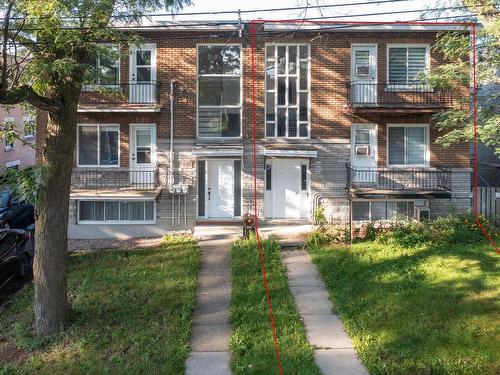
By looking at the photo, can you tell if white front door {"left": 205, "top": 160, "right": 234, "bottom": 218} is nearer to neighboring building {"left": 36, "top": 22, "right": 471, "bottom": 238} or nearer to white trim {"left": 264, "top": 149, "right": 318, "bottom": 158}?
neighboring building {"left": 36, "top": 22, "right": 471, "bottom": 238}

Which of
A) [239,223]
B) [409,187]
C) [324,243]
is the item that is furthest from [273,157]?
[409,187]

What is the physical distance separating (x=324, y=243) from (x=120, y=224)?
21.1 feet

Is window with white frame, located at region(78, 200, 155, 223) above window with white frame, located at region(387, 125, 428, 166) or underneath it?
underneath

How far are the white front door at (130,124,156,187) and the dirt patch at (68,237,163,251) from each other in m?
1.83

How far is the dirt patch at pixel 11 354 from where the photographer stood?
25.7ft

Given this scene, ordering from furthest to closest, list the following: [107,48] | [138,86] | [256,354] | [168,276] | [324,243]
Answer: [138,86] < [324,243] < [168,276] < [107,48] < [256,354]

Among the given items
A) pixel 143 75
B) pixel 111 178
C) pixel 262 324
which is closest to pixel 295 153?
pixel 143 75

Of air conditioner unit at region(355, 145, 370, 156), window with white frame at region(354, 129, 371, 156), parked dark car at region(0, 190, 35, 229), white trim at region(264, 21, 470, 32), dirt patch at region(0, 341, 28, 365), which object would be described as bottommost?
dirt patch at region(0, 341, 28, 365)

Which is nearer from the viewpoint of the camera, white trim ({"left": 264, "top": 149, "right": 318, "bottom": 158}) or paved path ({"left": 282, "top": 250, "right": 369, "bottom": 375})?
paved path ({"left": 282, "top": 250, "right": 369, "bottom": 375})

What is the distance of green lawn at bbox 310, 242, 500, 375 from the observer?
7.46 meters

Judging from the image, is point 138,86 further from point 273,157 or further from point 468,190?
point 468,190

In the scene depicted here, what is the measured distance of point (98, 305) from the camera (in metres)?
9.72

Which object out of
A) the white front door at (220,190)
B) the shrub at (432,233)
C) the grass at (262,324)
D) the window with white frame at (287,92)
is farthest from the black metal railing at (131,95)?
the shrub at (432,233)

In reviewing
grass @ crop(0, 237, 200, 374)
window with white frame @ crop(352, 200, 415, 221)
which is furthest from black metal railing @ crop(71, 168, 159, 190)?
window with white frame @ crop(352, 200, 415, 221)
